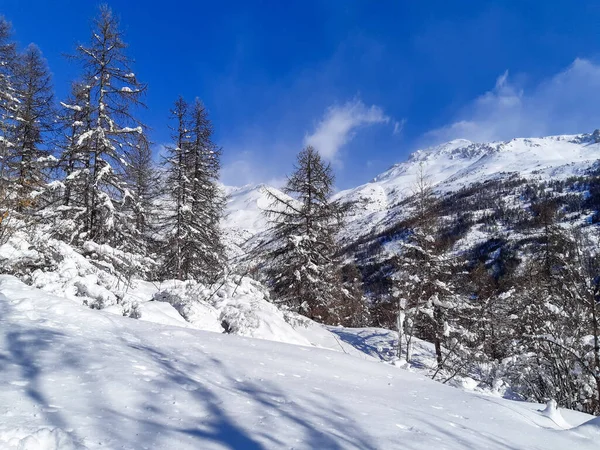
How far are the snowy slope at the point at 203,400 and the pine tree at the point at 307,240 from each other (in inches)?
445

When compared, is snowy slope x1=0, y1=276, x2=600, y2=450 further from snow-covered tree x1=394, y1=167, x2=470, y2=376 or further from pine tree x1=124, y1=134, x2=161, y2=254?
snow-covered tree x1=394, y1=167, x2=470, y2=376

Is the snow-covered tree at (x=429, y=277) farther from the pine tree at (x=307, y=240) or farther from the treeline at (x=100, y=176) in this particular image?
the treeline at (x=100, y=176)

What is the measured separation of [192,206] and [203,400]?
47.0ft

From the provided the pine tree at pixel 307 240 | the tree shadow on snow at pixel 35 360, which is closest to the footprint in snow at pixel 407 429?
the tree shadow on snow at pixel 35 360

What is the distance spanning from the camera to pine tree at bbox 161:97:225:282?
50.0 ft

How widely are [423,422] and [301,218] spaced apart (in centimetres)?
1428

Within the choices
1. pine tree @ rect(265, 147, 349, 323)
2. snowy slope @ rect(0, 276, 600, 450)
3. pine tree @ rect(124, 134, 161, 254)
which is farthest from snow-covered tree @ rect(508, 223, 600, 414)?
pine tree @ rect(124, 134, 161, 254)

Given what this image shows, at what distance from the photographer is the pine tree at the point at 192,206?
15.2 m

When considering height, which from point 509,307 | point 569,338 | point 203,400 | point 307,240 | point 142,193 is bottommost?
point 203,400

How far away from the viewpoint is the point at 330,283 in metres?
17.1

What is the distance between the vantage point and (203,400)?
276 cm

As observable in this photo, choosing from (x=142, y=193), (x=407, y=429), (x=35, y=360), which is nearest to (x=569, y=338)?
(x=407, y=429)

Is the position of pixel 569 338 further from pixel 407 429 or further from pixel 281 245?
pixel 281 245

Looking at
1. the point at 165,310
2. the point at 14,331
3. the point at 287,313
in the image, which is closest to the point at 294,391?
the point at 14,331
